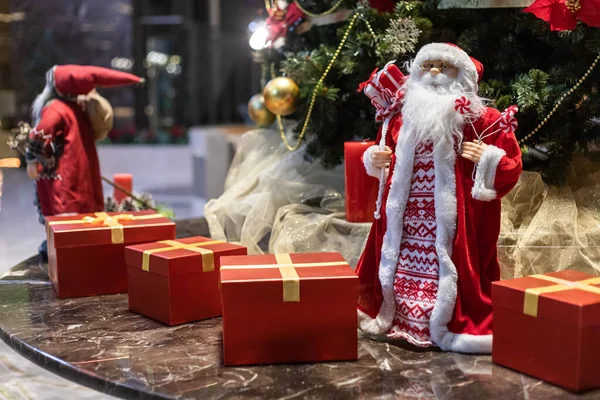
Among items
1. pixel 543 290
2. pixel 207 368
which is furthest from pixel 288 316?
pixel 543 290

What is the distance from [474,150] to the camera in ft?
6.21

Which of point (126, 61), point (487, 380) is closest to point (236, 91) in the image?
point (126, 61)

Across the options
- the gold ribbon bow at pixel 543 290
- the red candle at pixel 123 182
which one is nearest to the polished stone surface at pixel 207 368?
the gold ribbon bow at pixel 543 290

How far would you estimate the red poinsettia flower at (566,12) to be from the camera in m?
2.12

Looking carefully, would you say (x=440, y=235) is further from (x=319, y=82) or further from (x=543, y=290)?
(x=319, y=82)

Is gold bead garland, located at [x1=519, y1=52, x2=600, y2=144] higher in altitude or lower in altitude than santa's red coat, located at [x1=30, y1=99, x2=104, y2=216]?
higher

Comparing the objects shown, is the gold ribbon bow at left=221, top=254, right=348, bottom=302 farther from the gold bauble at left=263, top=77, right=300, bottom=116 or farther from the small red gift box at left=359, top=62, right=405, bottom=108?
the gold bauble at left=263, top=77, right=300, bottom=116

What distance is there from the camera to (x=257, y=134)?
3.36m

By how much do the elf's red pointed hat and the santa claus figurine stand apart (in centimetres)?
139

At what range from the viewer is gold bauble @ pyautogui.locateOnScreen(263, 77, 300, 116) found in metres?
2.82

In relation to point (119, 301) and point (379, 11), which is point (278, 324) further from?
point (379, 11)

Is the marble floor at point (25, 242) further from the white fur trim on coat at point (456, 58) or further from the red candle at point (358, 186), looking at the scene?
the white fur trim on coat at point (456, 58)

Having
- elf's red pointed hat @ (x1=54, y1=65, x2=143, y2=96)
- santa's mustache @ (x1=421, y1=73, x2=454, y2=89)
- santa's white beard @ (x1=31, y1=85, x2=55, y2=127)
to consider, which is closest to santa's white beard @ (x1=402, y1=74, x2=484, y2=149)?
santa's mustache @ (x1=421, y1=73, x2=454, y2=89)

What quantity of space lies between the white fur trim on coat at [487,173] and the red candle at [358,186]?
0.68m
